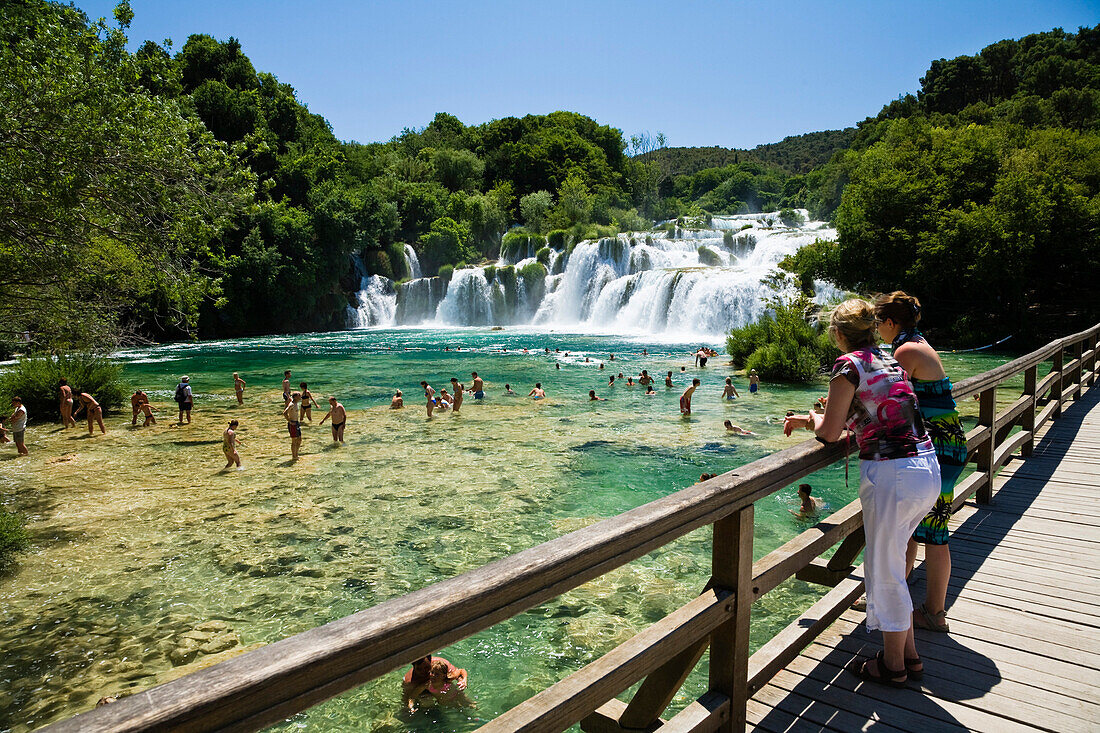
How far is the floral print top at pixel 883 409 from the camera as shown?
2748mm

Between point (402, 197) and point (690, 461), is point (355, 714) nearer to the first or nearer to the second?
point (690, 461)

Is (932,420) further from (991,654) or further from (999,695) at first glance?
(999,695)

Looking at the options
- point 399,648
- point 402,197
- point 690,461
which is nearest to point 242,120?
point 402,197

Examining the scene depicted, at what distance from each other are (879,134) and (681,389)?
6610cm

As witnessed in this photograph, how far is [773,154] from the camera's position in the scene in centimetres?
15275

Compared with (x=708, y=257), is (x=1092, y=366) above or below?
below

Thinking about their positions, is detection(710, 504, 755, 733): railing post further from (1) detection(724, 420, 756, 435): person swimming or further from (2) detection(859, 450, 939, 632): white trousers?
(1) detection(724, 420, 756, 435): person swimming

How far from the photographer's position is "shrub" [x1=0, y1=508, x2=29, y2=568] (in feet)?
26.1

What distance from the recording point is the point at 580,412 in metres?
17.2

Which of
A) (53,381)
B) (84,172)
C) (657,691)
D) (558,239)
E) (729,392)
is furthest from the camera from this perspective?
(558,239)

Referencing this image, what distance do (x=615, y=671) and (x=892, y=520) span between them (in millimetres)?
1522

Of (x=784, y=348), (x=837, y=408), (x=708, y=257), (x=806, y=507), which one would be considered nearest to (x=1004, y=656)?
(x=837, y=408)

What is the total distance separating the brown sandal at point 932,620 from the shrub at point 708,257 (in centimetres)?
Result: 4243

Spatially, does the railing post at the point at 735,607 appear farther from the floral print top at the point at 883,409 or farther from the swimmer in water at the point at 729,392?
the swimmer in water at the point at 729,392
